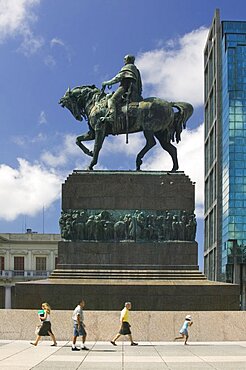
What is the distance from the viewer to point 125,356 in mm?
17188

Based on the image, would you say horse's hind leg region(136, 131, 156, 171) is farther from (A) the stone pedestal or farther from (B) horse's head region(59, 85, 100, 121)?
(B) horse's head region(59, 85, 100, 121)

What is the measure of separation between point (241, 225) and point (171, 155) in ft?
169

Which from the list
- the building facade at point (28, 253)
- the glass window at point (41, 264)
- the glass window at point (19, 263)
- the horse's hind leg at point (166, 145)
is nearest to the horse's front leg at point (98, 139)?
the horse's hind leg at point (166, 145)

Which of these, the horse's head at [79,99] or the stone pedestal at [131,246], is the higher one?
the horse's head at [79,99]

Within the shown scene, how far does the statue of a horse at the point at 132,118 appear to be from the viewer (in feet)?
96.2

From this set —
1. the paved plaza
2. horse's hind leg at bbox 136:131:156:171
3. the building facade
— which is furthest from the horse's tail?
the building facade

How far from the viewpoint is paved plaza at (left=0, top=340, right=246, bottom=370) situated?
14836 mm

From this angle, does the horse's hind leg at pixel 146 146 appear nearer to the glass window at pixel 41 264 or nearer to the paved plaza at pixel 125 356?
the paved plaza at pixel 125 356

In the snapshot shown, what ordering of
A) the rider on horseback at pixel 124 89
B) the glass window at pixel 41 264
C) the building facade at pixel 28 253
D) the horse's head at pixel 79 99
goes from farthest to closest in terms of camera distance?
the glass window at pixel 41 264
the building facade at pixel 28 253
the horse's head at pixel 79 99
the rider on horseback at pixel 124 89

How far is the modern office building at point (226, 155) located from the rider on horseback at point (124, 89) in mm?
45536

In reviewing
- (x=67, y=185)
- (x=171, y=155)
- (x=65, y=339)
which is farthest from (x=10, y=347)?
(x=171, y=155)

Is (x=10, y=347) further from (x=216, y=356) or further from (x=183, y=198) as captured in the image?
(x=183, y=198)

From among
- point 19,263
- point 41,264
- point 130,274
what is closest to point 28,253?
point 19,263

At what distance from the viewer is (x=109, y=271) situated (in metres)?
26.9
